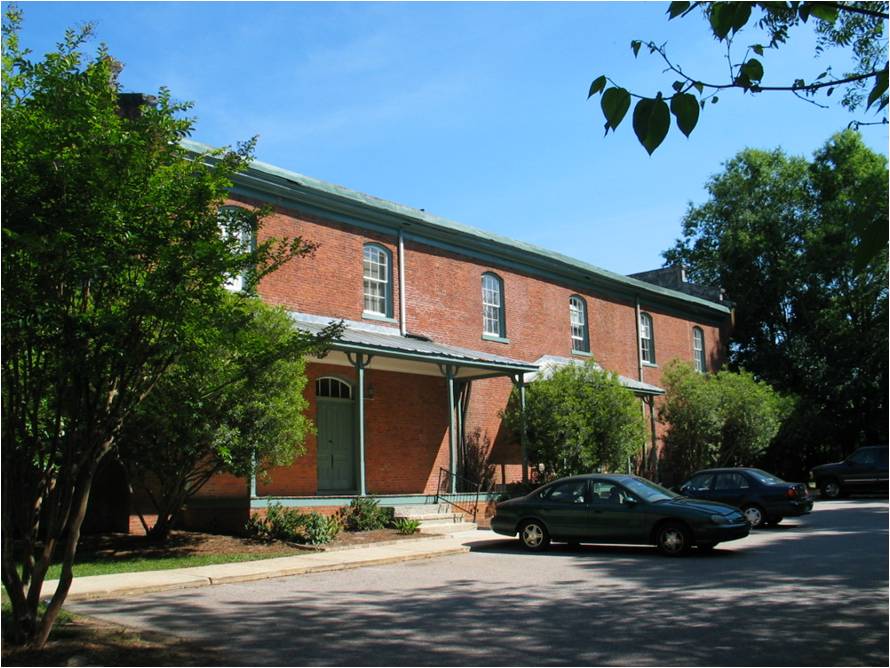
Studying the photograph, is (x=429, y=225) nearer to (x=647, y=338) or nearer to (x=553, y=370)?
(x=553, y=370)

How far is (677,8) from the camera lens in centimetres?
414

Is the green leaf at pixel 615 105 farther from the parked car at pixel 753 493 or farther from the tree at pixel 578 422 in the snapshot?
the tree at pixel 578 422

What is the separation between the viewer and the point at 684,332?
36125mm

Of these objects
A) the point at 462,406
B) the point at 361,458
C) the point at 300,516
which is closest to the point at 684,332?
the point at 462,406

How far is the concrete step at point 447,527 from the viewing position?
1846 centimetres

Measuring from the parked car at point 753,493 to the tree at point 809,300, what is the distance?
1615cm

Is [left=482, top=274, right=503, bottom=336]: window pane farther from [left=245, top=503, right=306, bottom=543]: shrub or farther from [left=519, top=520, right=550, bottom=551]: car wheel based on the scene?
[left=245, top=503, right=306, bottom=543]: shrub

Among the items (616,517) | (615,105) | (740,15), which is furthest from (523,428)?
(615,105)

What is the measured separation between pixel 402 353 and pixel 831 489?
1860cm

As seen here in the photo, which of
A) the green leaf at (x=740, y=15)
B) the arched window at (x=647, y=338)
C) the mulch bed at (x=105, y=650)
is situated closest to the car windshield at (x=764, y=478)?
the arched window at (x=647, y=338)

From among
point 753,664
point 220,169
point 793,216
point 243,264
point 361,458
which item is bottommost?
point 753,664

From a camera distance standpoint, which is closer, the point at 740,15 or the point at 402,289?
the point at 740,15

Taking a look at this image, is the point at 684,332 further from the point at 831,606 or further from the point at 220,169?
the point at 220,169

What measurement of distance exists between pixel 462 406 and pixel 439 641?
1677 cm
